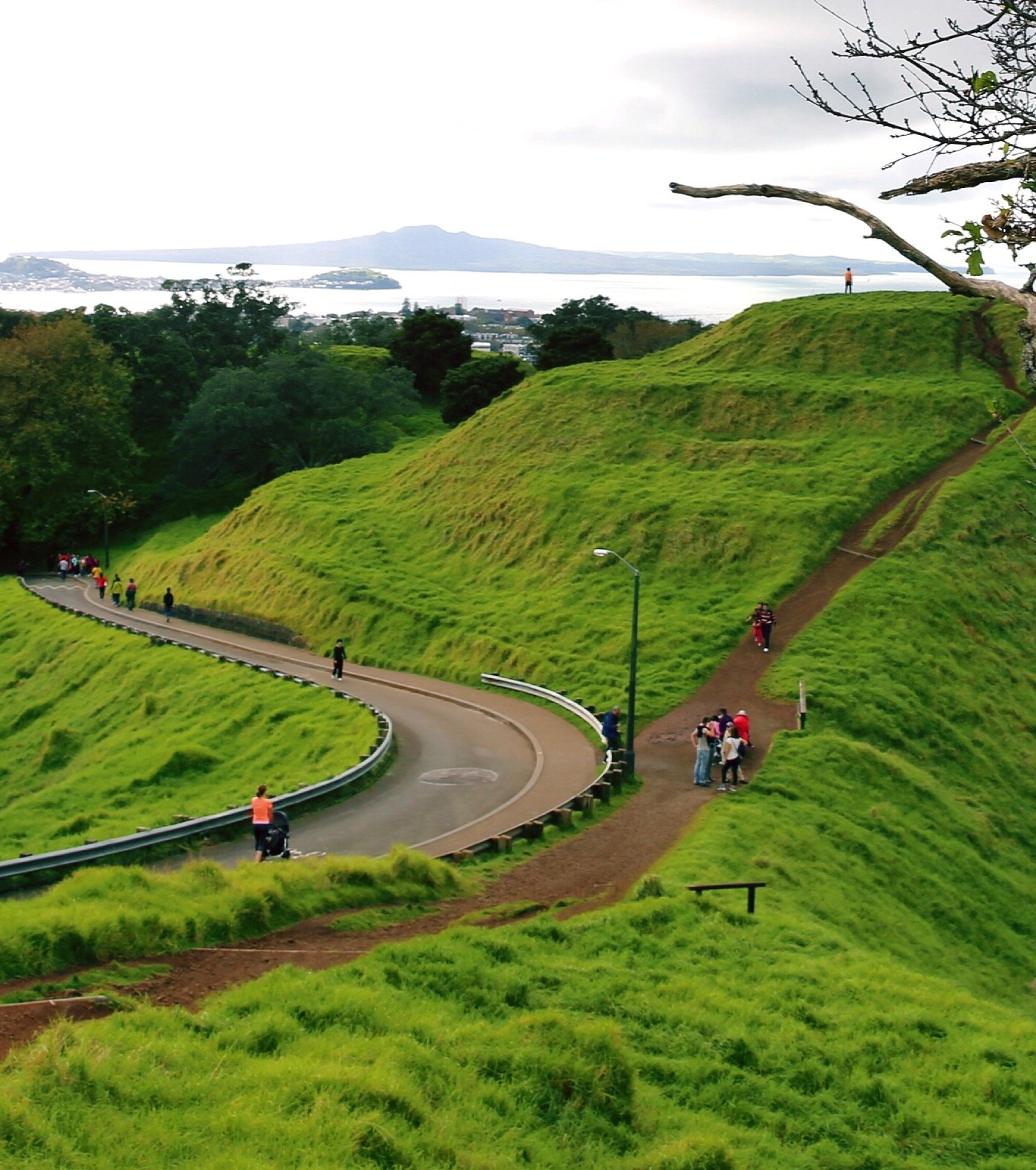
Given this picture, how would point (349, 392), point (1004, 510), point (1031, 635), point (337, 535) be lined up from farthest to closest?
point (349, 392), point (337, 535), point (1004, 510), point (1031, 635)

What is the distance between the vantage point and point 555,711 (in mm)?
37031

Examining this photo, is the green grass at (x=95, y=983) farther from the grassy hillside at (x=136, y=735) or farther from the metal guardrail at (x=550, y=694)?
the metal guardrail at (x=550, y=694)

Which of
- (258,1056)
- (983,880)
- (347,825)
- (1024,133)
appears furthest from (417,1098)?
(983,880)

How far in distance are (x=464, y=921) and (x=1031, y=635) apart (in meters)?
30.4

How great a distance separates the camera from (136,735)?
38.5 meters

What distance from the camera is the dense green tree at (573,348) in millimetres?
Answer: 79562

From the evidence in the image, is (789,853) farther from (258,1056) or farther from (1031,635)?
(1031,635)

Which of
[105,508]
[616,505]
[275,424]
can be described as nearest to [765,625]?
[616,505]

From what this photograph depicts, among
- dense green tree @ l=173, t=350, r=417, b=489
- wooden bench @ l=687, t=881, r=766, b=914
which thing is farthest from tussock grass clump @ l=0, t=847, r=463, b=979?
dense green tree @ l=173, t=350, r=417, b=489

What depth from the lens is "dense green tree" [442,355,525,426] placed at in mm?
78125

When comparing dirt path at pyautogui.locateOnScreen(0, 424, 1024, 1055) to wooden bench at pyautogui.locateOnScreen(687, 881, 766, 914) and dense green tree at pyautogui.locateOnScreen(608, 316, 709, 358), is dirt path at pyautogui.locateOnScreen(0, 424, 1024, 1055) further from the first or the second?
dense green tree at pyautogui.locateOnScreen(608, 316, 709, 358)

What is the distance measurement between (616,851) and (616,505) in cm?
2740

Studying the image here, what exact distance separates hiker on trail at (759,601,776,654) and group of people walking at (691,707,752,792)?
821cm

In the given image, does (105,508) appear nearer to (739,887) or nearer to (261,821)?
(261,821)
